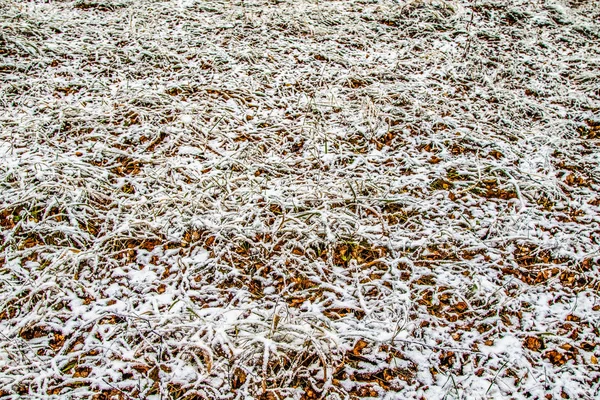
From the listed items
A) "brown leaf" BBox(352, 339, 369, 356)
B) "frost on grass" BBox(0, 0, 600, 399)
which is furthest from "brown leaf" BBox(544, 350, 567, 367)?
"brown leaf" BBox(352, 339, 369, 356)

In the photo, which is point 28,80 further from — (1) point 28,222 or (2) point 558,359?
(2) point 558,359

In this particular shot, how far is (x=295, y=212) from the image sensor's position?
3029 millimetres

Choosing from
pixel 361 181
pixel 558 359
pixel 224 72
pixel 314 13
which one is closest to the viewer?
pixel 558 359

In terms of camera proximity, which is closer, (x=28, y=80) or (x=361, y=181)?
(x=361, y=181)

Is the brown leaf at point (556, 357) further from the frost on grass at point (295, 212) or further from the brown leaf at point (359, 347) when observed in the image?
the brown leaf at point (359, 347)

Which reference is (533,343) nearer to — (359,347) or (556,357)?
(556,357)

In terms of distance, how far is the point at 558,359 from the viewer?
2242 mm

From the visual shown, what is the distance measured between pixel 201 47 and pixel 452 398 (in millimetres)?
4507

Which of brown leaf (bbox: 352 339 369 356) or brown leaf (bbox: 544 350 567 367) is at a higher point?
brown leaf (bbox: 544 350 567 367)

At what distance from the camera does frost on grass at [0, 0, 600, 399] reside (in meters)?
2.21

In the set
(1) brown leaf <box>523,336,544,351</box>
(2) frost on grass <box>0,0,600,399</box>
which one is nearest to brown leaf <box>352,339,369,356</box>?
(2) frost on grass <box>0,0,600,399</box>

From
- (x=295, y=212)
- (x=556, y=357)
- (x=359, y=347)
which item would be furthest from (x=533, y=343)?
(x=295, y=212)

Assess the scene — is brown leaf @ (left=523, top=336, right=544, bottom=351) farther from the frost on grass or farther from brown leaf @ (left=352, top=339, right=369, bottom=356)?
brown leaf @ (left=352, top=339, right=369, bottom=356)

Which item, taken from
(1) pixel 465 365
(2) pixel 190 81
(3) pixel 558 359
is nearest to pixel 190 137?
(2) pixel 190 81
